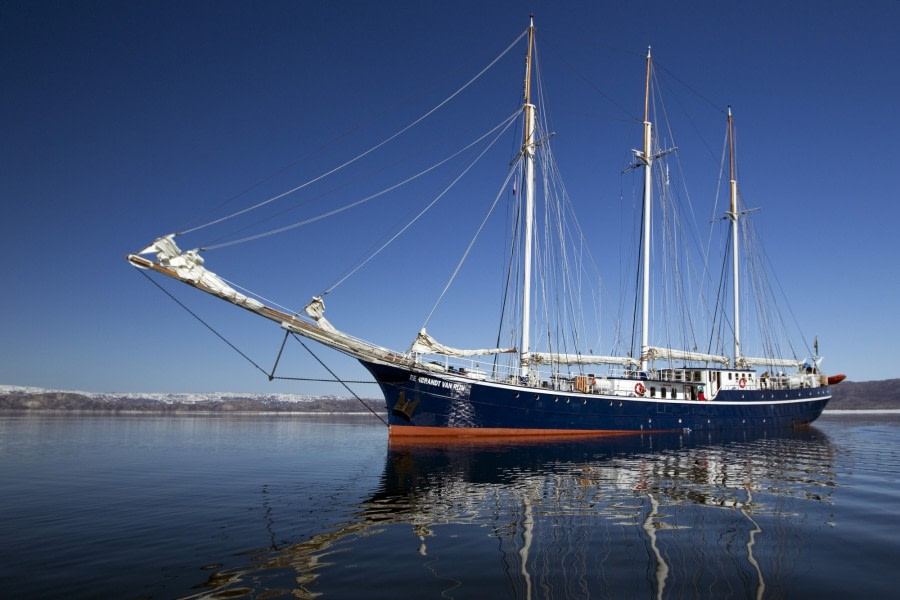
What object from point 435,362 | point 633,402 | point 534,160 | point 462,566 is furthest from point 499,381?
point 462,566

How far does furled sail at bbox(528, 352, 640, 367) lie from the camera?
42125mm

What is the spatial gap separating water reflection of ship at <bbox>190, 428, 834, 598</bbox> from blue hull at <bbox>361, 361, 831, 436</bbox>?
1012 centimetres

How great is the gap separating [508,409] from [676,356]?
73.9 feet

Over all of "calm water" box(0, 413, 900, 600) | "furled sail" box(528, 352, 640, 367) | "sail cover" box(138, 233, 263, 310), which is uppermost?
"sail cover" box(138, 233, 263, 310)

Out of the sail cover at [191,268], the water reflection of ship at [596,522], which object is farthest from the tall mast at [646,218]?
the sail cover at [191,268]

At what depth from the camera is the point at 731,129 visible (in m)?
67.2

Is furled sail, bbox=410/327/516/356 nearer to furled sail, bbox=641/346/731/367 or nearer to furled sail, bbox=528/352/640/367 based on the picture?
furled sail, bbox=528/352/640/367

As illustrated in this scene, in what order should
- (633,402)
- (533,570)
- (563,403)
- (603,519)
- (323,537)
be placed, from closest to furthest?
(533,570)
(323,537)
(603,519)
(563,403)
(633,402)

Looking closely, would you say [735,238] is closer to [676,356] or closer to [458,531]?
[676,356]

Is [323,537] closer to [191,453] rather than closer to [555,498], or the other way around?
[555,498]

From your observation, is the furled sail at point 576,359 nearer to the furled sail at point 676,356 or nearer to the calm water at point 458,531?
the furled sail at point 676,356

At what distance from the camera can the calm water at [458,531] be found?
750 cm

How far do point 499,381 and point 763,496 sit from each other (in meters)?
21.5

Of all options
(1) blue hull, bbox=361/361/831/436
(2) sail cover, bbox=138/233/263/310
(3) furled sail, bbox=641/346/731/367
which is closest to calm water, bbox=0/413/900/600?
(2) sail cover, bbox=138/233/263/310
